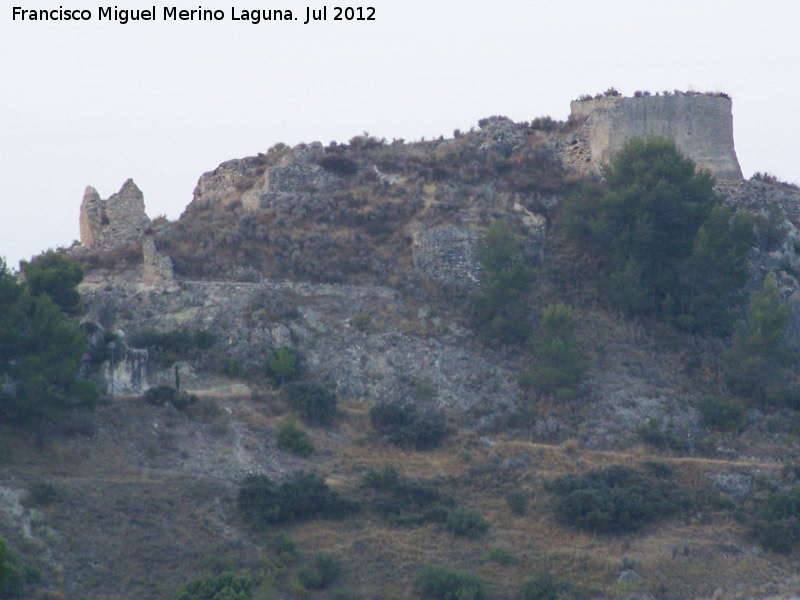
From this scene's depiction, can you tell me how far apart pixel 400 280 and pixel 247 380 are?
7049mm

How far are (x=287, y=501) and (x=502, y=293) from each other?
38.0 ft

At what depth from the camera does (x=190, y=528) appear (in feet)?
90.7

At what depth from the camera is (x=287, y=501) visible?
94.2 feet

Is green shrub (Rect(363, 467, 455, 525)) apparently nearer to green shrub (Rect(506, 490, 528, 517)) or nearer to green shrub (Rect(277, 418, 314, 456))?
green shrub (Rect(506, 490, 528, 517))

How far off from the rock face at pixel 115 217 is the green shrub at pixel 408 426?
10.9m

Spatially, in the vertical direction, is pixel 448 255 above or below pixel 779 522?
above

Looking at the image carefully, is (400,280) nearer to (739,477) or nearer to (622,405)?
(622,405)

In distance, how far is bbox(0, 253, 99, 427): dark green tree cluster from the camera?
96.7ft

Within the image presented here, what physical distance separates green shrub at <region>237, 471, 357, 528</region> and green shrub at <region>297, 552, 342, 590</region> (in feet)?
5.37

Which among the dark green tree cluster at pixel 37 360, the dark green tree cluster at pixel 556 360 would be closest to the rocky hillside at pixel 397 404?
the dark green tree cluster at pixel 556 360

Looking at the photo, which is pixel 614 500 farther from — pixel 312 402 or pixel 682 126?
pixel 682 126

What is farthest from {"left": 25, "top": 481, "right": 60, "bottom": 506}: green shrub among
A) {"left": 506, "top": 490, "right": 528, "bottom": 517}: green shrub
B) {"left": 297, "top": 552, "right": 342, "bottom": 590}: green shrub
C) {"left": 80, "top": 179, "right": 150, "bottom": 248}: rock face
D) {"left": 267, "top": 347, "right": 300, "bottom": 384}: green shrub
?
{"left": 80, "top": 179, "right": 150, "bottom": 248}: rock face

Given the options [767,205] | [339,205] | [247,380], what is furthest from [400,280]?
[767,205]

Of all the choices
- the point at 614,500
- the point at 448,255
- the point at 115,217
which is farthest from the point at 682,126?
the point at 115,217
